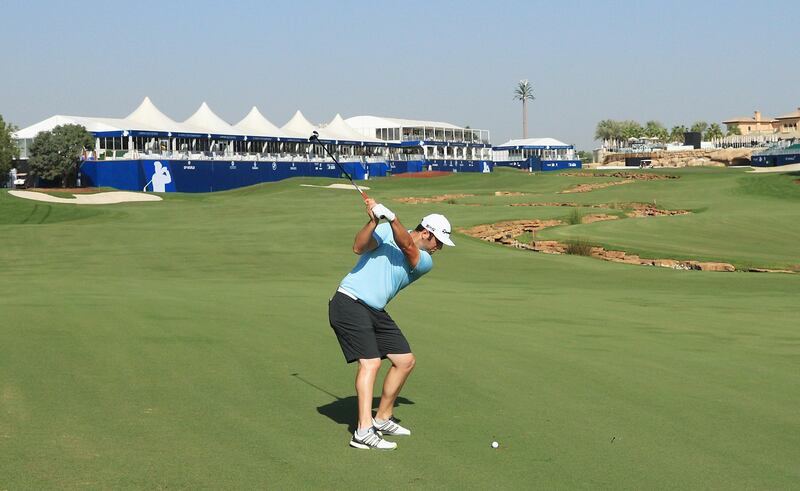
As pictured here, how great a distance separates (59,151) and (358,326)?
82326 mm

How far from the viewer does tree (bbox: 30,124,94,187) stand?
8525 cm

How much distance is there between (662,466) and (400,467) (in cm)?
199

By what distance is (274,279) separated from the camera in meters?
24.4

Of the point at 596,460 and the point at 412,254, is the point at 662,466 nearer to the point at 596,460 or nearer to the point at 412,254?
the point at 596,460

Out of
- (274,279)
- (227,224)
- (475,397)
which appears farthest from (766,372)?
(227,224)

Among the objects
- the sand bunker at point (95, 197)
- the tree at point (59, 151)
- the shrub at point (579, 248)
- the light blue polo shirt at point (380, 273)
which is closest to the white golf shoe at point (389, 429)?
the light blue polo shirt at point (380, 273)

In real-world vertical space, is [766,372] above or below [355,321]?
below

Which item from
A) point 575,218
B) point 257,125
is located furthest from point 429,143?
point 575,218

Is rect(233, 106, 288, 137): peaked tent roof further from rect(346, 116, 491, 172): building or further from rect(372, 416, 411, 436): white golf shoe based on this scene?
rect(372, 416, 411, 436): white golf shoe

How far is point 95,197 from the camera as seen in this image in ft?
207

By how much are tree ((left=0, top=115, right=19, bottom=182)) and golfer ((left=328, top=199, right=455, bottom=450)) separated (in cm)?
8742

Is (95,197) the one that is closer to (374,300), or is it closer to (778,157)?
(374,300)

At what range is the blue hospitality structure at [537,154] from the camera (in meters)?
172

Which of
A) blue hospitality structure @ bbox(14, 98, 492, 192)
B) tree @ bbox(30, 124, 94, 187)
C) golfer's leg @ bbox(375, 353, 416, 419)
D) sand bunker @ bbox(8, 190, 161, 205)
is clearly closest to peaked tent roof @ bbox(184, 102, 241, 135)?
blue hospitality structure @ bbox(14, 98, 492, 192)
